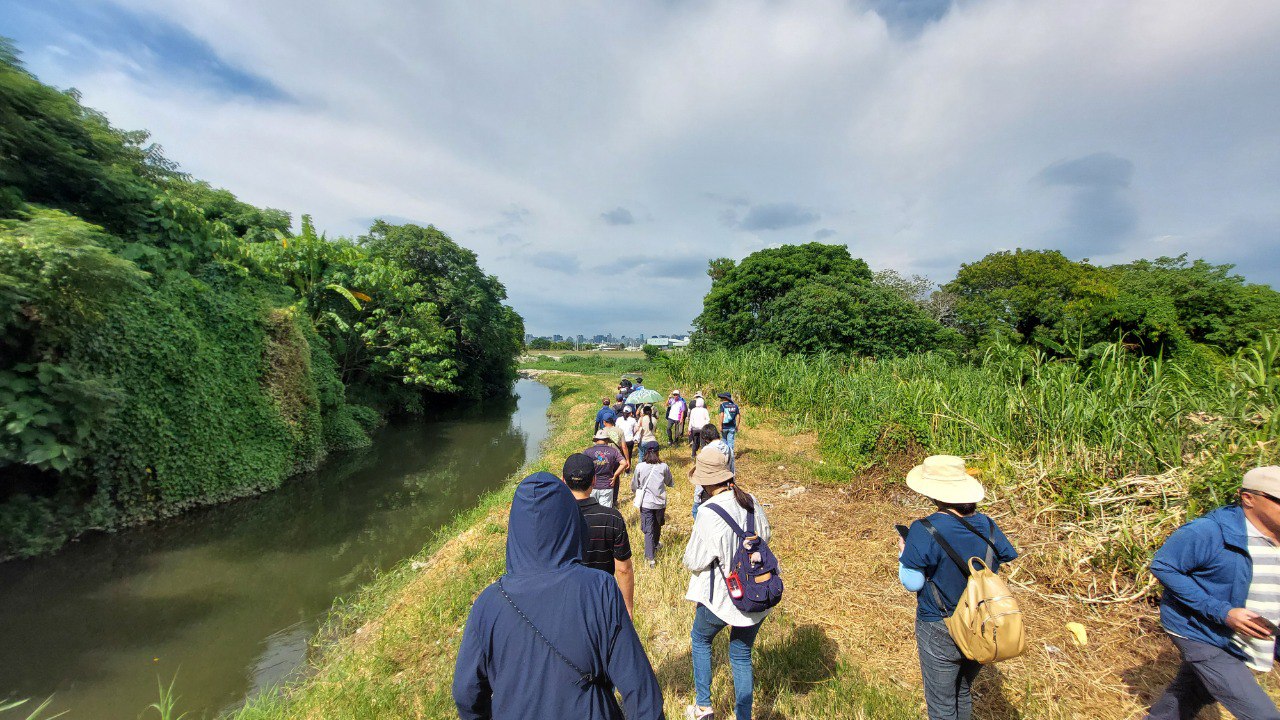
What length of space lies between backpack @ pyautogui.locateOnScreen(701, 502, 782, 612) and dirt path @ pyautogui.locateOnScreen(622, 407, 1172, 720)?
123 cm

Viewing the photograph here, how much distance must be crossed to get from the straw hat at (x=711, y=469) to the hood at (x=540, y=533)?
4.15ft

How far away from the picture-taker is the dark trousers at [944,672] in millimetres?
2260

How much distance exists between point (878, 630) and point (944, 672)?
1.87 m

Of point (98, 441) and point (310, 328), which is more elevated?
point (310, 328)

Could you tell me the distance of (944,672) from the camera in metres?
2.29

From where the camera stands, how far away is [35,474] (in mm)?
6410

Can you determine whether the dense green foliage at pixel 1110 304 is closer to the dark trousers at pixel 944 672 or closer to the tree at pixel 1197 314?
the tree at pixel 1197 314

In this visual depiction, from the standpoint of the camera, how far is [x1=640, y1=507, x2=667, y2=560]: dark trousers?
5043 mm

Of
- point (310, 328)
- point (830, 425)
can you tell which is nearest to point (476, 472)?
point (310, 328)

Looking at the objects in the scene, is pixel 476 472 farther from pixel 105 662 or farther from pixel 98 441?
pixel 105 662

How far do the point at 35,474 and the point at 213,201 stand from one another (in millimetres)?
10133

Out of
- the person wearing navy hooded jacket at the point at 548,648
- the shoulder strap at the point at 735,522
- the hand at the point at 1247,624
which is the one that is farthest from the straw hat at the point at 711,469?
the hand at the point at 1247,624

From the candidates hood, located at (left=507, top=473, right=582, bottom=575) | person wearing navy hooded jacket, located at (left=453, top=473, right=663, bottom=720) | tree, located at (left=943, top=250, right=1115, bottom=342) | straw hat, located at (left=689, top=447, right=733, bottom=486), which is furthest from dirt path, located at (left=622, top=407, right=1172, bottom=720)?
tree, located at (left=943, top=250, right=1115, bottom=342)

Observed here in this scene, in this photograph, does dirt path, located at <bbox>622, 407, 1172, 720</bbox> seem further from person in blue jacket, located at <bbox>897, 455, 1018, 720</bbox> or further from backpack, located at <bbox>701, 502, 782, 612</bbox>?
backpack, located at <bbox>701, 502, 782, 612</bbox>
